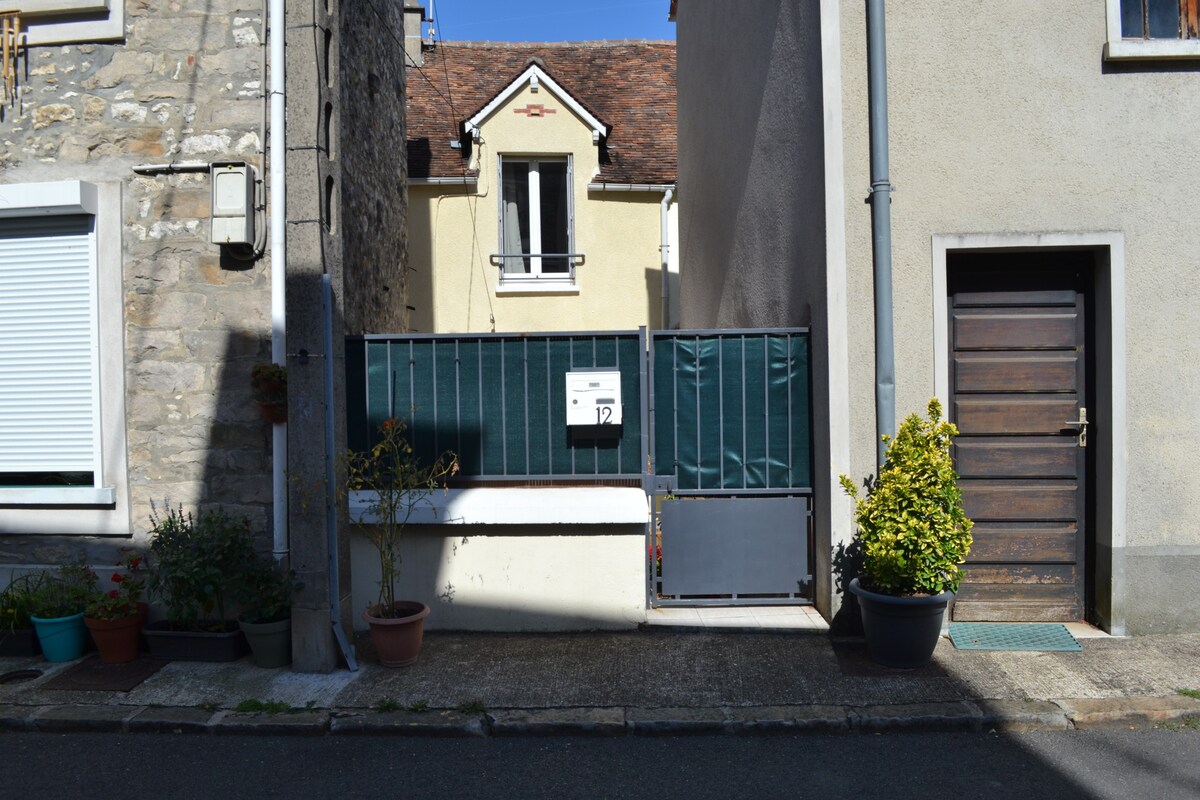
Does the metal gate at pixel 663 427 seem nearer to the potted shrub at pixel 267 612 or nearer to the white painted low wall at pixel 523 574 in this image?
the white painted low wall at pixel 523 574

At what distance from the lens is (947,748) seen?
439 cm

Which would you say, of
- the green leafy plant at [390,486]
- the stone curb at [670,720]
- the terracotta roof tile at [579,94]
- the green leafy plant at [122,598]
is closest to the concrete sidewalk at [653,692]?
the stone curb at [670,720]

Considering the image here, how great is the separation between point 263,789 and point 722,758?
214 cm

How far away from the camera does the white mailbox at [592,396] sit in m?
6.12

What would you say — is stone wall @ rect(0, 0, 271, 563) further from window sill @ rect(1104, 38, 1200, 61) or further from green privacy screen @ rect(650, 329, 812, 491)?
window sill @ rect(1104, 38, 1200, 61)

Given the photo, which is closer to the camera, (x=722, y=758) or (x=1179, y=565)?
(x=722, y=758)

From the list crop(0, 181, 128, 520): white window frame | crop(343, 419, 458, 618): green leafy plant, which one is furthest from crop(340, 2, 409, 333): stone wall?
crop(0, 181, 128, 520): white window frame

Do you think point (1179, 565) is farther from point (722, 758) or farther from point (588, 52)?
point (588, 52)

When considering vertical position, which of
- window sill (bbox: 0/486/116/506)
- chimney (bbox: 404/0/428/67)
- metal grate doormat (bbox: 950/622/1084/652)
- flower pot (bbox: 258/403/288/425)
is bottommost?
metal grate doormat (bbox: 950/622/1084/652)

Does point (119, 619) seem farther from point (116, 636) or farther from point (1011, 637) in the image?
point (1011, 637)

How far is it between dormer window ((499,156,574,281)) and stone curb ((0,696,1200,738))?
27.9ft

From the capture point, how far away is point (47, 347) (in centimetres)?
604

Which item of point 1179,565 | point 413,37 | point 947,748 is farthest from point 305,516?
point 413,37

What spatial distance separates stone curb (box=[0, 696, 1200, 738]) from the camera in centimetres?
459
